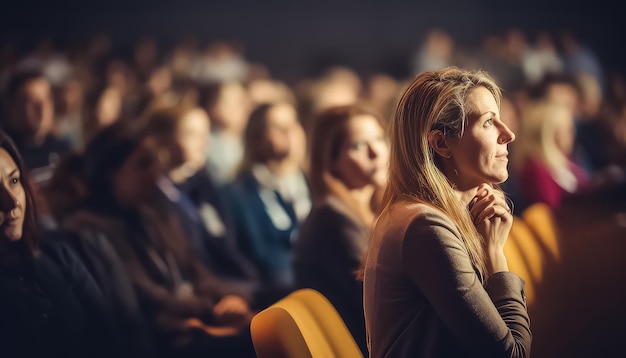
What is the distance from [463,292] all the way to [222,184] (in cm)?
308

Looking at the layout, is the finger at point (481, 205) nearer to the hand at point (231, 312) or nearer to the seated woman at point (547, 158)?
the hand at point (231, 312)

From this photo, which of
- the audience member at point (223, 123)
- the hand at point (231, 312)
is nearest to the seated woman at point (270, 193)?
the hand at point (231, 312)

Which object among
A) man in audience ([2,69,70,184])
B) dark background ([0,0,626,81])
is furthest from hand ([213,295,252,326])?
dark background ([0,0,626,81])

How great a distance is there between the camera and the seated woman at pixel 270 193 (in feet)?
14.2

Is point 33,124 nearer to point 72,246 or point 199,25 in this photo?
point 72,246

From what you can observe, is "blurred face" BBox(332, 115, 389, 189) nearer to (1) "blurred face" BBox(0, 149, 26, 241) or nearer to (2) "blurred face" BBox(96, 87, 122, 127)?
(1) "blurred face" BBox(0, 149, 26, 241)

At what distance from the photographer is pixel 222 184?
4617 mm

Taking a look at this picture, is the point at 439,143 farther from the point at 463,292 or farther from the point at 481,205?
the point at 463,292

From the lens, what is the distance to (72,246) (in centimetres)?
274

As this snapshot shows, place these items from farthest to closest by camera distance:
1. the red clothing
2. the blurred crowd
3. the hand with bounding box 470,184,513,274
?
the red clothing → the blurred crowd → the hand with bounding box 470,184,513,274

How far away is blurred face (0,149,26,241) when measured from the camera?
216 centimetres

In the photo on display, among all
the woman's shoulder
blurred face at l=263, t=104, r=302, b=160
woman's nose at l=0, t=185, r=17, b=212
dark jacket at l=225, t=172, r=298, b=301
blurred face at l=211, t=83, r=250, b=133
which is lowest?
dark jacket at l=225, t=172, r=298, b=301

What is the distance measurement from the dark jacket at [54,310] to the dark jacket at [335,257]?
0.64 meters

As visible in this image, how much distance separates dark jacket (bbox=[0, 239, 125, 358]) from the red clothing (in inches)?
106
